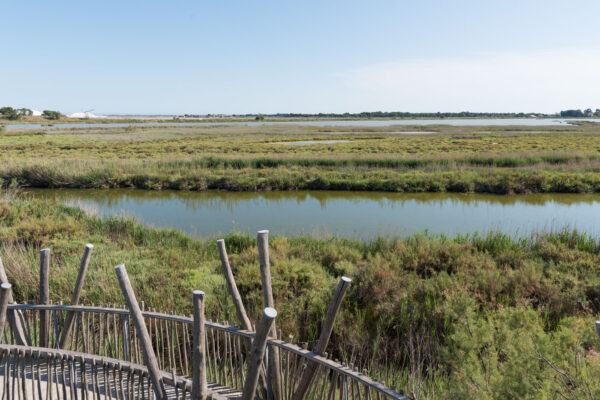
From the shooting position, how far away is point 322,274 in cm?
733

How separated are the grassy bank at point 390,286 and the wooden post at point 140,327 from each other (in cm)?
198

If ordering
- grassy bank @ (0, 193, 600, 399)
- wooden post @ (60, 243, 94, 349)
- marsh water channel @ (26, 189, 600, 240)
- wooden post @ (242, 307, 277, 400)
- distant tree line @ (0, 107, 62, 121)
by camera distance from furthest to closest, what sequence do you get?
distant tree line @ (0, 107, 62, 121) < marsh water channel @ (26, 189, 600, 240) < grassy bank @ (0, 193, 600, 399) < wooden post @ (60, 243, 94, 349) < wooden post @ (242, 307, 277, 400)

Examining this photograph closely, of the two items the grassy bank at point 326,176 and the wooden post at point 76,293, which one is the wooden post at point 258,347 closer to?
the wooden post at point 76,293

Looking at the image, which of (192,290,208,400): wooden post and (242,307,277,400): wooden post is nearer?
(242,307,277,400): wooden post

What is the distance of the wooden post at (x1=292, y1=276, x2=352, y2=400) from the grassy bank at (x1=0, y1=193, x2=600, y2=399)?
1.01m

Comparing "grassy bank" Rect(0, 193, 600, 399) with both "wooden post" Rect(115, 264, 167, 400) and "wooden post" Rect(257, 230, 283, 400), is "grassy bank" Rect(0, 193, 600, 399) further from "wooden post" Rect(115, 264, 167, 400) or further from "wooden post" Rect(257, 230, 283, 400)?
"wooden post" Rect(115, 264, 167, 400)

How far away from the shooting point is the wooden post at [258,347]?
6.41 feet

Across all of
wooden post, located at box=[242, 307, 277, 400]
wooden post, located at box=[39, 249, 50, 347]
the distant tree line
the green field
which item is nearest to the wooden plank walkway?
wooden post, located at box=[39, 249, 50, 347]

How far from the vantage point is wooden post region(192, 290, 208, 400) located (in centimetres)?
209

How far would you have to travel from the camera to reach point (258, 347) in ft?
6.93

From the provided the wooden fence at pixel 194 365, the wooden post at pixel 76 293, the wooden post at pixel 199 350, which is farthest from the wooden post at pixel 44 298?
the wooden post at pixel 199 350

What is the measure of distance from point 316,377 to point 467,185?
1834 centimetres

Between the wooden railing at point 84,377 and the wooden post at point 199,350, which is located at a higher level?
the wooden post at point 199,350

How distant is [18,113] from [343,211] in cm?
16531
